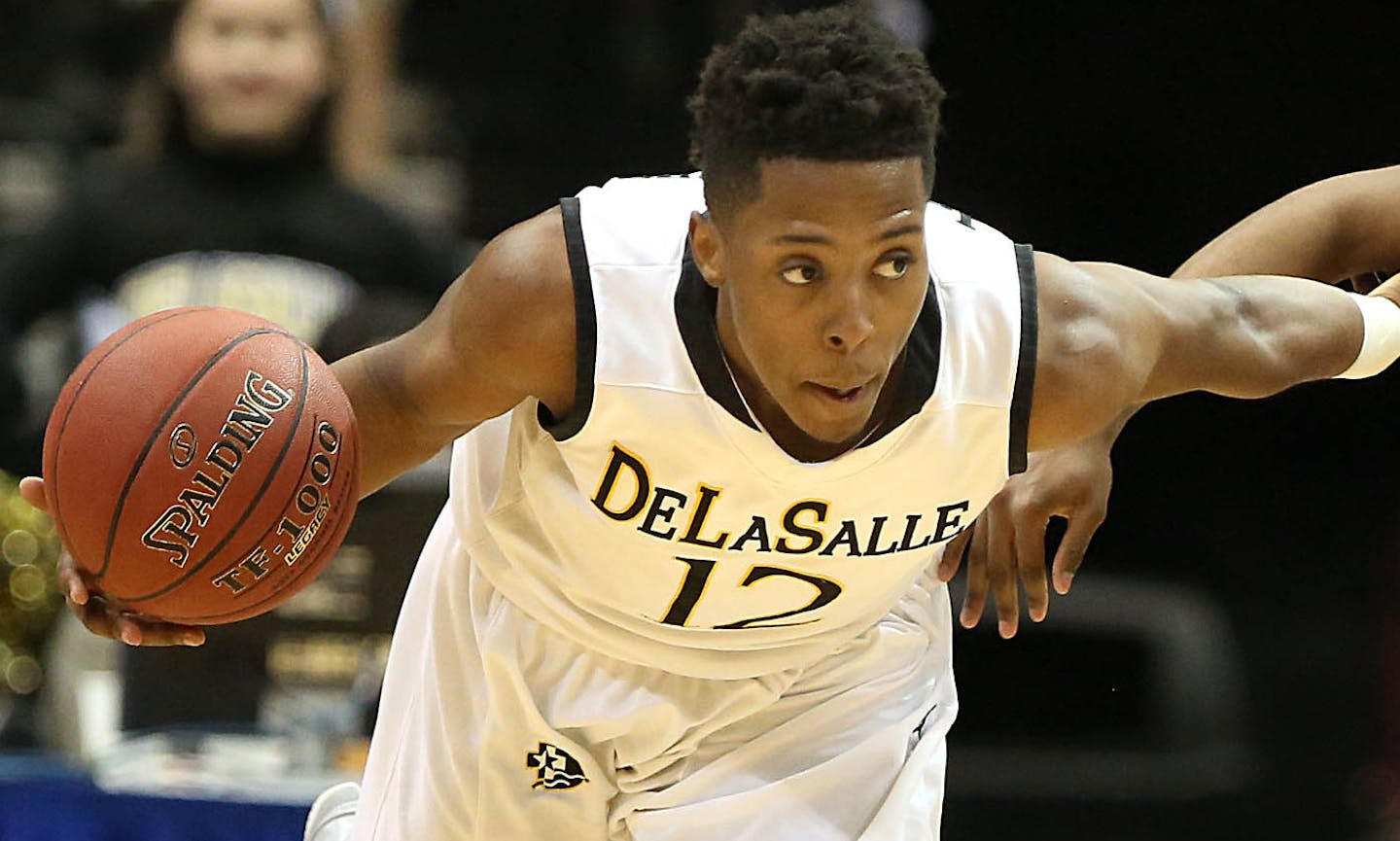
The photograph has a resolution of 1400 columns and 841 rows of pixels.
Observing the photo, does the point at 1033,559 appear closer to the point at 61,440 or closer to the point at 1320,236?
the point at 1320,236

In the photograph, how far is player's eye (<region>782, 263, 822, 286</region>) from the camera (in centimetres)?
234

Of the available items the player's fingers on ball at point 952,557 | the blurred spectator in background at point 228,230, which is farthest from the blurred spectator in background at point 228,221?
the player's fingers on ball at point 952,557

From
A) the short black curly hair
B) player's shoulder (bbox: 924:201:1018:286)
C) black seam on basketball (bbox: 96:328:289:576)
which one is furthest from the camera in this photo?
player's shoulder (bbox: 924:201:1018:286)

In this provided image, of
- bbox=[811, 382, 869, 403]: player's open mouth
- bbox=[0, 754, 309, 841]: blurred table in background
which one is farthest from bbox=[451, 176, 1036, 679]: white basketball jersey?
bbox=[0, 754, 309, 841]: blurred table in background

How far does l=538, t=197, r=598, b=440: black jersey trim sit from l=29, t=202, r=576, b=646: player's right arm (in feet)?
0.04

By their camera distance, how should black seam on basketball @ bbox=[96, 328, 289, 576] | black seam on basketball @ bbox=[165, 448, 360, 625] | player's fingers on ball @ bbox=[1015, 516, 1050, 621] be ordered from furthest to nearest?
player's fingers on ball @ bbox=[1015, 516, 1050, 621], black seam on basketball @ bbox=[165, 448, 360, 625], black seam on basketball @ bbox=[96, 328, 289, 576]

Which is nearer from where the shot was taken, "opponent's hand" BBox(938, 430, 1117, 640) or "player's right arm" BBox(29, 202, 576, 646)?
"player's right arm" BBox(29, 202, 576, 646)

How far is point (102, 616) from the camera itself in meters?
2.56

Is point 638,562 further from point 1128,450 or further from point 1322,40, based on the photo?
point 1322,40

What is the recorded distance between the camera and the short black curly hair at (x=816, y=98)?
7.54 feet

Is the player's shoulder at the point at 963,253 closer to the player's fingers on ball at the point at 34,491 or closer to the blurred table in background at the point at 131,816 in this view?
the player's fingers on ball at the point at 34,491

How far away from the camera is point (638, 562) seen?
2697 mm

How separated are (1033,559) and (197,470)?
4.26 ft

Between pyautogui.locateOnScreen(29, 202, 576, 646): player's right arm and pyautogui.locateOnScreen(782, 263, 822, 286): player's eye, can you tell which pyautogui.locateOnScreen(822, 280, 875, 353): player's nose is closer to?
pyautogui.locateOnScreen(782, 263, 822, 286): player's eye
